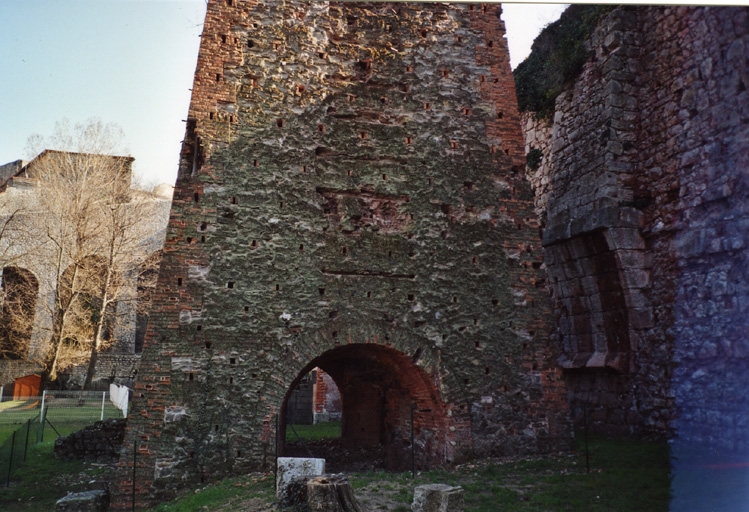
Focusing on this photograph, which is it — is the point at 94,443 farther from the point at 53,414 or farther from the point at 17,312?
the point at 17,312

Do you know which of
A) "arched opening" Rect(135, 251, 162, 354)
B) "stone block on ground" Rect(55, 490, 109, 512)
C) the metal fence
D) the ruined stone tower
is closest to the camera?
"stone block on ground" Rect(55, 490, 109, 512)

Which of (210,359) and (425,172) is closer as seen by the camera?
(210,359)

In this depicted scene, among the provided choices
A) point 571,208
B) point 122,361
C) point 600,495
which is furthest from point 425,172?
point 122,361

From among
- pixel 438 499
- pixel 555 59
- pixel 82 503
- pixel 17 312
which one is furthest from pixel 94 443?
pixel 17 312

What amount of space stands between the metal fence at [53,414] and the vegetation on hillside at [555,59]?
517 inches

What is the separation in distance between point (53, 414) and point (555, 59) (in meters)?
15.4

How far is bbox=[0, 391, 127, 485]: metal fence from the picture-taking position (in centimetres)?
1387

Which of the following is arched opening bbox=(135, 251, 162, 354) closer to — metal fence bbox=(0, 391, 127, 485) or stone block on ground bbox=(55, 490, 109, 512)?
metal fence bbox=(0, 391, 127, 485)

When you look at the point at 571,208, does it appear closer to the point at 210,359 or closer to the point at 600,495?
the point at 600,495

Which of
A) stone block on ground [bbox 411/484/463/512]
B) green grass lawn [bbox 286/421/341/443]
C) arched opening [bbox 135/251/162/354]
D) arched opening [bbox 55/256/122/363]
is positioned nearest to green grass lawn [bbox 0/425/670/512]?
stone block on ground [bbox 411/484/463/512]

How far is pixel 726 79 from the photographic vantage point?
9391mm

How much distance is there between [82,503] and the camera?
25.2ft

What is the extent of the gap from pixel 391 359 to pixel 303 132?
154 inches

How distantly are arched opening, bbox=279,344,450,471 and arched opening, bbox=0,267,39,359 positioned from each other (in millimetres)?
15144
